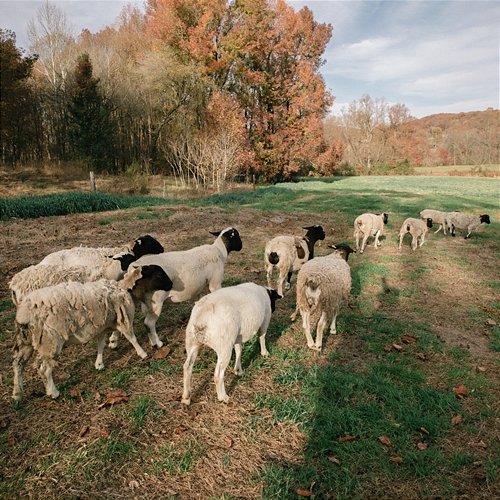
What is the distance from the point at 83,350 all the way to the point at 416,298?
6781 mm

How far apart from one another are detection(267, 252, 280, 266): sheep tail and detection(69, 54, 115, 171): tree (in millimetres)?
28892

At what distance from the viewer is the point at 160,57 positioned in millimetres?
30797

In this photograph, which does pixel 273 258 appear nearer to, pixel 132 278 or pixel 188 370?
Result: pixel 132 278

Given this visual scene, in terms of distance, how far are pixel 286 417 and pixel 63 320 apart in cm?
291

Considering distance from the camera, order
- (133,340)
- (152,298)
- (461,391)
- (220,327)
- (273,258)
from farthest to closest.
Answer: (273,258)
(152,298)
(133,340)
(461,391)
(220,327)

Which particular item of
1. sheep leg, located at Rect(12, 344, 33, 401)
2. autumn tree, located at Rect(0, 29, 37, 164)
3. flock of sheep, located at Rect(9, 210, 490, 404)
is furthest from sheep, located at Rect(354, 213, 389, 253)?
autumn tree, located at Rect(0, 29, 37, 164)

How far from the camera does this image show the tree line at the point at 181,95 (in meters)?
28.6

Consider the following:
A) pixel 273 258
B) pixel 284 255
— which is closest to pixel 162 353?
pixel 273 258

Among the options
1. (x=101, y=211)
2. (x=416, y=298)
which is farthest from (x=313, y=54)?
(x=416, y=298)

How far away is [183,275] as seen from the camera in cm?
587

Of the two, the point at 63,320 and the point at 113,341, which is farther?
the point at 113,341

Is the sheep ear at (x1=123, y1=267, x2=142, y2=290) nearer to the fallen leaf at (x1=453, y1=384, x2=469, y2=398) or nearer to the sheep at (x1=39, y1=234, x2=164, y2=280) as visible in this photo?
the sheep at (x1=39, y1=234, x2=164, y2=280)

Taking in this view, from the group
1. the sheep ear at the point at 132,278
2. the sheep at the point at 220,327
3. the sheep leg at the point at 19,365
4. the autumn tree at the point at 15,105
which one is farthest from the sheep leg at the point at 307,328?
the autumn tree at the point at 15,105

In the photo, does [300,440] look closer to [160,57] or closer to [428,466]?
[428,466]
